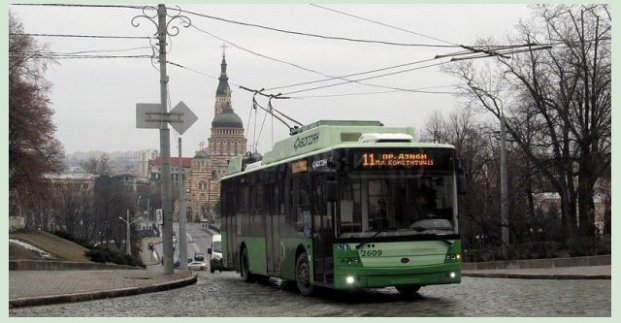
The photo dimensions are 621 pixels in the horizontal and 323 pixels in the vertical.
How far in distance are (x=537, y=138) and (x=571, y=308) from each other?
34332 millimetres

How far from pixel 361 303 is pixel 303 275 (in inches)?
74.5

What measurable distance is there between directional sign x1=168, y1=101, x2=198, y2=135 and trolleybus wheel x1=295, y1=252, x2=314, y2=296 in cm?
626

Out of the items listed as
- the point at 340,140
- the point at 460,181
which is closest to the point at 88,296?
the point at 340,140

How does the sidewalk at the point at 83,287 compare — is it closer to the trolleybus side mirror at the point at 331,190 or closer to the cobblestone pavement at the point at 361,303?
the cobblestone pavement at the point at 361,303

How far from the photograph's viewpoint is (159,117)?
20.6m

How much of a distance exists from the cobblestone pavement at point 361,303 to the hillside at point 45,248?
18.4 m

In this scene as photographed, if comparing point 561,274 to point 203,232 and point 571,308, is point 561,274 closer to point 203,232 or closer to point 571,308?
point 571,308

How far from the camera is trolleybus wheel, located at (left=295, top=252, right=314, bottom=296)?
1562cm

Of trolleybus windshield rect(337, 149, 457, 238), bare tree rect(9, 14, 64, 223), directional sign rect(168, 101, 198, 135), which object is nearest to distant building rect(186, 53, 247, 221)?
bare tree rect(9, 14, 64, 223)

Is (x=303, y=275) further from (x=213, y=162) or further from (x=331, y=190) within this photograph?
(x=213, y=162)

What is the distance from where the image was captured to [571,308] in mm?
12438

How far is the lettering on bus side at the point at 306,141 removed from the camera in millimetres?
15626

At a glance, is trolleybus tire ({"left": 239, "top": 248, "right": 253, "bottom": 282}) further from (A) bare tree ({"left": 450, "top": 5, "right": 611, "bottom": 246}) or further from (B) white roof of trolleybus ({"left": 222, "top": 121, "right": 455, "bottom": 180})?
(A) bare tree ({"left": 450, "top": 5, "right": 611, "bottom": 246})

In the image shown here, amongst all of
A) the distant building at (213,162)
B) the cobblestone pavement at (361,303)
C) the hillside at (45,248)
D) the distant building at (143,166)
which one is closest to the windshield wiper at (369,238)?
the cobblestone pavement at (361,303)
